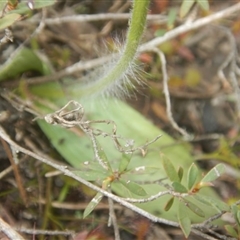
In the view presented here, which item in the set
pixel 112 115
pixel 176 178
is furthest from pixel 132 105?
pixel 176 178

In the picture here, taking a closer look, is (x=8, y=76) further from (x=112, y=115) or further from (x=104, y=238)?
(x=104, y=238)

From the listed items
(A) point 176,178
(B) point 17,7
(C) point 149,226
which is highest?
(B) point 17,7

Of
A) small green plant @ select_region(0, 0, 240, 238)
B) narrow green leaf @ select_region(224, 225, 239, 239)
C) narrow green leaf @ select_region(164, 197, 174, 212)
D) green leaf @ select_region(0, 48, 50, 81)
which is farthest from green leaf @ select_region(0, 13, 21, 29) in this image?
narrow green leaf @ select_region(224, 225, 239, 239)

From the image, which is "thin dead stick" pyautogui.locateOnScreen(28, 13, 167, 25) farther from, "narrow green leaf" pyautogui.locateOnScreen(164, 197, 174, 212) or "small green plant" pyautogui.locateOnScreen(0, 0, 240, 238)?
"narrow green leaf" pyautogui.locateOnScreen(164, 197, 174, 212)

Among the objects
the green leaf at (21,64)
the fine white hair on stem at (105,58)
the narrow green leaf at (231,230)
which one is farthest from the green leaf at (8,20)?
the narrow green leaf at (231,230)

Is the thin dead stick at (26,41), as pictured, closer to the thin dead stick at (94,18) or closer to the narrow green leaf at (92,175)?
the thin dead stick at (94,18)

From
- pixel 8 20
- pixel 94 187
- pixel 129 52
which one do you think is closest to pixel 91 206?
pixel 94 187

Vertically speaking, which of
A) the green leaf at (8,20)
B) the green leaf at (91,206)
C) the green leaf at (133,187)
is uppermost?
the green leaf at (8,20)
